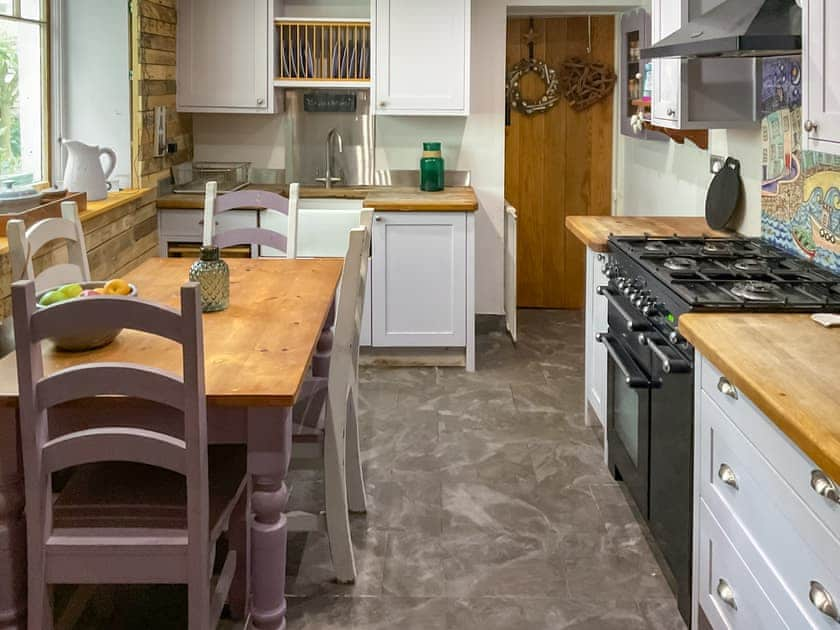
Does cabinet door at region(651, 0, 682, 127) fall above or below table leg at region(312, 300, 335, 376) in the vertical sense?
above

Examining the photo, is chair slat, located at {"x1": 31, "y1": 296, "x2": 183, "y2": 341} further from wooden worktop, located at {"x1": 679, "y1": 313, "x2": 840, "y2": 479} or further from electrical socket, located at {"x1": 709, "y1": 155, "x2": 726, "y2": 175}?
electrical socket, located at {"x1": 709, "y1": 155, "x2": 726, "y2": 175}

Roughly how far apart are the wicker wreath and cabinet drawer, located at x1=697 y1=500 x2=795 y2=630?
4442mm

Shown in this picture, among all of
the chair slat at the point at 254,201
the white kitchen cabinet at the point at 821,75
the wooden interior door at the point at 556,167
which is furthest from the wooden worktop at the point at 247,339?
the wooden interior door at the point at 556,167

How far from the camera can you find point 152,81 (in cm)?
486

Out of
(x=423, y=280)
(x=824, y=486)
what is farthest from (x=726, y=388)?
(x=423, y=280)

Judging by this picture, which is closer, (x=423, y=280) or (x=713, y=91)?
(x=713, y=91)

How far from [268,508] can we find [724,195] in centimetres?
237

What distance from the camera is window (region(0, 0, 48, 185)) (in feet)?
13.0

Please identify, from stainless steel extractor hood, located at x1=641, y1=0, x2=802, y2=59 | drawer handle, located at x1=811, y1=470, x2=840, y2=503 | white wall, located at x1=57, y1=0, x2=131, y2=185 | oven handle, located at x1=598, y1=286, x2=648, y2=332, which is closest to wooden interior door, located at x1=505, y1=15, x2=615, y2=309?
white wall, located at x1=57, y1=0, x2=131, y2=185

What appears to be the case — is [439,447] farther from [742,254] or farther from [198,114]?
[198,114]

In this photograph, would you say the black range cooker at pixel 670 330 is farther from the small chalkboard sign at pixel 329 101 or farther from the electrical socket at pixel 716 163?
the small chalkboard sign at pixel 329 101

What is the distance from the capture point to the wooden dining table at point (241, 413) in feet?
6.63

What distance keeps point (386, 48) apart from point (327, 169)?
0.84 m

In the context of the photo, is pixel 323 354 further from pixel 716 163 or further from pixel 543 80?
pixel 543 80
